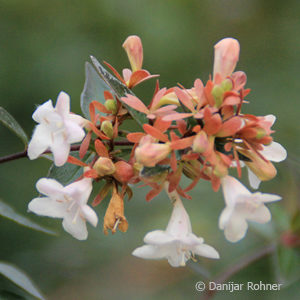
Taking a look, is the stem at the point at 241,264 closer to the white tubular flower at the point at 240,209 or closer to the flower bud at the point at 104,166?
the white tubular flower at the point at 240,209

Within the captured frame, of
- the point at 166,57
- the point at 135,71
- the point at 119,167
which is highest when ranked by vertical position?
the point at 166,57

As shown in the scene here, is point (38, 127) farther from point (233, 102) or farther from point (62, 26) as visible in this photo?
point (62, 26)

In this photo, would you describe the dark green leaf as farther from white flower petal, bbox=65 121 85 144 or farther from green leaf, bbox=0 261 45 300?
green leaf, bbox=0 261 45 300

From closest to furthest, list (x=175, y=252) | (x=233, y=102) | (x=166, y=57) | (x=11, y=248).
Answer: (x=233, y=102) → (x=175, y=252) → (x=11, y=248) → (x=166, y=57)

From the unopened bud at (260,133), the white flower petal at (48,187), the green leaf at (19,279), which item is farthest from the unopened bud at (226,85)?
the green leaf at (19,279)

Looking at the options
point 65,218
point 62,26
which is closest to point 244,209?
point 65,218

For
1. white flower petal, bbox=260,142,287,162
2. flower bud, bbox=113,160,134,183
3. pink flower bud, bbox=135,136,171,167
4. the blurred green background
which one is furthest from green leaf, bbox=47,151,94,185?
the blurred green background
